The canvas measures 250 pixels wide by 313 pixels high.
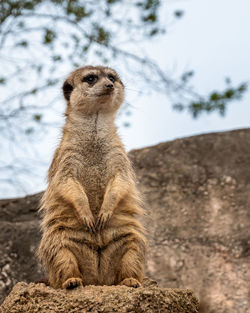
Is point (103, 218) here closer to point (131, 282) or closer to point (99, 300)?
point (131, 282)

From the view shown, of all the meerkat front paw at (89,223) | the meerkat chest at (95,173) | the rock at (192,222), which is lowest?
the rock at (192,222)

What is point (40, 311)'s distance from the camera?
3.76 meters

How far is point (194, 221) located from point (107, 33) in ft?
10.3

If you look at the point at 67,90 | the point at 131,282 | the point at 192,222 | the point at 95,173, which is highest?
the point at 67,90

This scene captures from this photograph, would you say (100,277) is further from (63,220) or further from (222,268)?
(222,268)

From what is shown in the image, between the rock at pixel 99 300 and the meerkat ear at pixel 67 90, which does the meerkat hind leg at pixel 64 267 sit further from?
the meerkat ear at pixel 67 90

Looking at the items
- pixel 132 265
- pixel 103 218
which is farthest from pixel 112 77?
pixel 132 265

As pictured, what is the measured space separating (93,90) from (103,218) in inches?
53.2

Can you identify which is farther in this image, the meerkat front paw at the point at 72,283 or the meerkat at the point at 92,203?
the meerkat at the point at 92,203

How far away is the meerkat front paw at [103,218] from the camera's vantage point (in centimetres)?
456

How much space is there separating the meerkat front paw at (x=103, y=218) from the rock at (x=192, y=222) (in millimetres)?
2539

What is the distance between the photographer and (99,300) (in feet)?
12.1

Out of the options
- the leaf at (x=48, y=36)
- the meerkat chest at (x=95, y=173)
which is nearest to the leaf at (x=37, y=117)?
the leaf at (x=48, y=36)

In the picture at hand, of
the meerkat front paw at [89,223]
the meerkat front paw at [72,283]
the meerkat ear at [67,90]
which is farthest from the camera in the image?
the meerkat ear at [67,90]
